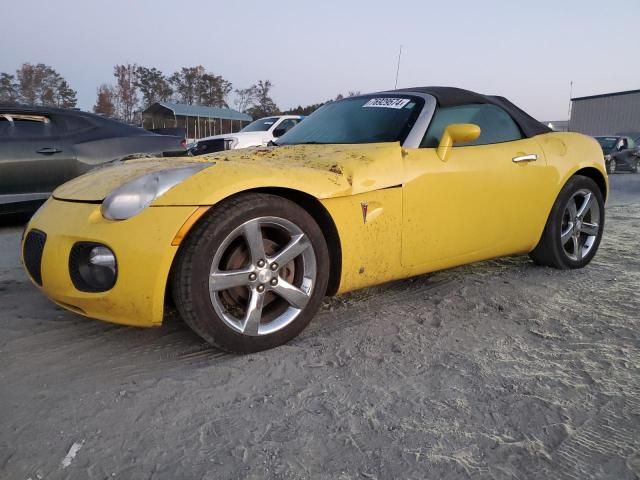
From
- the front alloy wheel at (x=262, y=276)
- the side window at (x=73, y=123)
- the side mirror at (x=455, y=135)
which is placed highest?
the side window at (x=73, y=123)

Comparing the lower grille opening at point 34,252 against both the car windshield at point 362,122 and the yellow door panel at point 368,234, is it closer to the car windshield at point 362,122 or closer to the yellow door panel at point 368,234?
the yellow door panel at point 368,234

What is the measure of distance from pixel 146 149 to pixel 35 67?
41410 mm

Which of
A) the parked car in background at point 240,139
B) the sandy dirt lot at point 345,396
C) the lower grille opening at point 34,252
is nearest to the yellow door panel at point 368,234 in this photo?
the sandy dirt lot at point 345,396

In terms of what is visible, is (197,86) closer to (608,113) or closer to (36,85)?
(36,85)

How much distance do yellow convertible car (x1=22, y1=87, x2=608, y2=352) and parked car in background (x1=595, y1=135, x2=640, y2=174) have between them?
16.4m

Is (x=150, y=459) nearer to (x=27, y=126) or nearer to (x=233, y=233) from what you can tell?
(x=233, y=233)

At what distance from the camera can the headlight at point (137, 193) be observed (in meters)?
2.11

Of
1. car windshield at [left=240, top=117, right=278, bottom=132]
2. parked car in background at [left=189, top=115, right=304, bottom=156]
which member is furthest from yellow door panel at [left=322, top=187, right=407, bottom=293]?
car windshield at [left=240, top=117, right=278, bottom=132]

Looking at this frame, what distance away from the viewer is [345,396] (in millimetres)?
1925

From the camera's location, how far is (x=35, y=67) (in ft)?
129

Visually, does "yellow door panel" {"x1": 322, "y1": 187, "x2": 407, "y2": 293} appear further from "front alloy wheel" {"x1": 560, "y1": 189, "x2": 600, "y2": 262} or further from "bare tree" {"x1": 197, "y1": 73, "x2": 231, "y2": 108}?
"bare tree" {"x1": 197, "y1": 73, "x2": 231, "y2": 108}

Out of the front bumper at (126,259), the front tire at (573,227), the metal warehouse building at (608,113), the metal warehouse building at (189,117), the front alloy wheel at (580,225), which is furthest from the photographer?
the metal warehouse building at (608,113)

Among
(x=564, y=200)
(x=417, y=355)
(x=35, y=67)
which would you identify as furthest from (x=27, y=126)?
(x=35, y=67)

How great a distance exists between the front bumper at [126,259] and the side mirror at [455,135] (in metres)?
1.55
